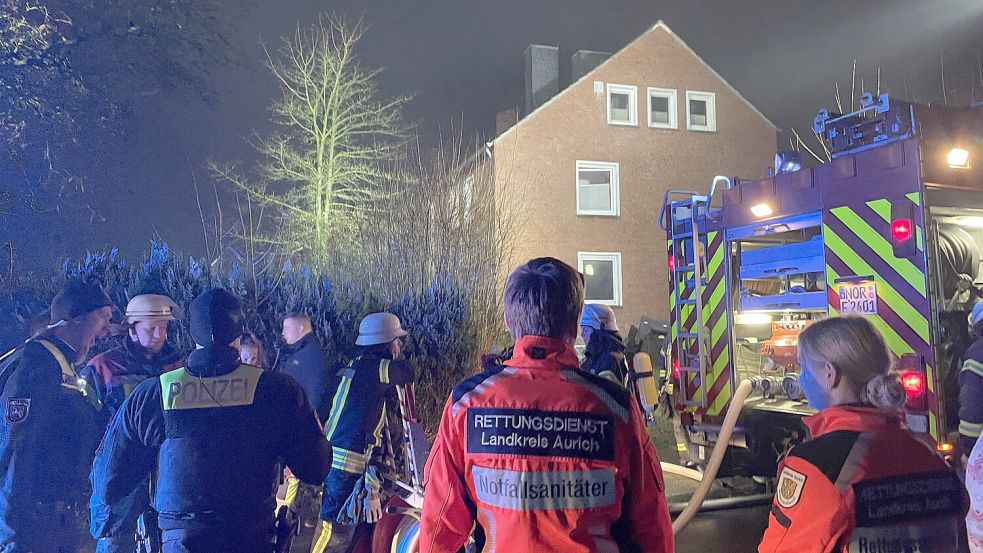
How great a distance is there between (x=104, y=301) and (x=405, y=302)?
13.2ft

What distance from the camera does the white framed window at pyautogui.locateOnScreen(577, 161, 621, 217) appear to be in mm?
19969

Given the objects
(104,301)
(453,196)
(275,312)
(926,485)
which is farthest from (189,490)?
(453,196)

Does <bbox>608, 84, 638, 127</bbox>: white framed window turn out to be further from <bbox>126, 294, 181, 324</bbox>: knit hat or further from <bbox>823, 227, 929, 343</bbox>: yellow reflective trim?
<bbox>126, 294, 181, 324</bbox>: knit hat

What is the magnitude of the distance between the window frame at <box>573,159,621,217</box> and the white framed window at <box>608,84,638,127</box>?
1412 millimetres

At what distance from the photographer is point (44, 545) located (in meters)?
3.21

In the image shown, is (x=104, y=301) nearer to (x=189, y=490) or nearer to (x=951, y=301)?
(x=189, y=490)

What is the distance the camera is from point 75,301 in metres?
3.54

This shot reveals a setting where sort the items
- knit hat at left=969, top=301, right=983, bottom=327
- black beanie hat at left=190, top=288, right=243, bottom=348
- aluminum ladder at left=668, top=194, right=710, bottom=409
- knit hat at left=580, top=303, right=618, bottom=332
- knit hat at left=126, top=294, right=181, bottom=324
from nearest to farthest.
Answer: black beanie hat at left=190, top=288, right=243, bottom=348
knit hat at left=969, top=301, right=983, bottom=327
knit hat at left=126, top=294, right=181, bottom=324
knit hat at left=580, top=303, right=618, bottom=332
aluminum ladder at left=668, top=194, right=710, bottom=409

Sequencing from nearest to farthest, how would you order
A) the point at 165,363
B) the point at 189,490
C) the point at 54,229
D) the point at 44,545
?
the point at 189,490 → the point at 44,545 → the point at 165,363 → the point at 54,229

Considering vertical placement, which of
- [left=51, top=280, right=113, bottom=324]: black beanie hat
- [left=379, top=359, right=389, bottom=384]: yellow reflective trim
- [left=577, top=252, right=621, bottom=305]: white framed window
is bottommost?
[left=379, top=359, right=389, bottom=384]: yellow reflective trim

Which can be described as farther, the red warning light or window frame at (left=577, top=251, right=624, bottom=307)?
window frame at (left=577, top=251, right=624, bottom=307)

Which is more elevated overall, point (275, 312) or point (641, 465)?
point (275, 312)

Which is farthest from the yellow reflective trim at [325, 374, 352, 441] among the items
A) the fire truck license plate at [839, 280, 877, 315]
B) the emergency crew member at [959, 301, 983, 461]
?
the emergency crew member at [959, 301, 983, 461]

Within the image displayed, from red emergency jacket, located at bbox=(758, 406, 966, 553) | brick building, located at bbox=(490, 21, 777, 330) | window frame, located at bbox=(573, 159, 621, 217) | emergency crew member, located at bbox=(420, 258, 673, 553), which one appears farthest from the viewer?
window frame, located at bbox=(573, 159, 621, 217)
